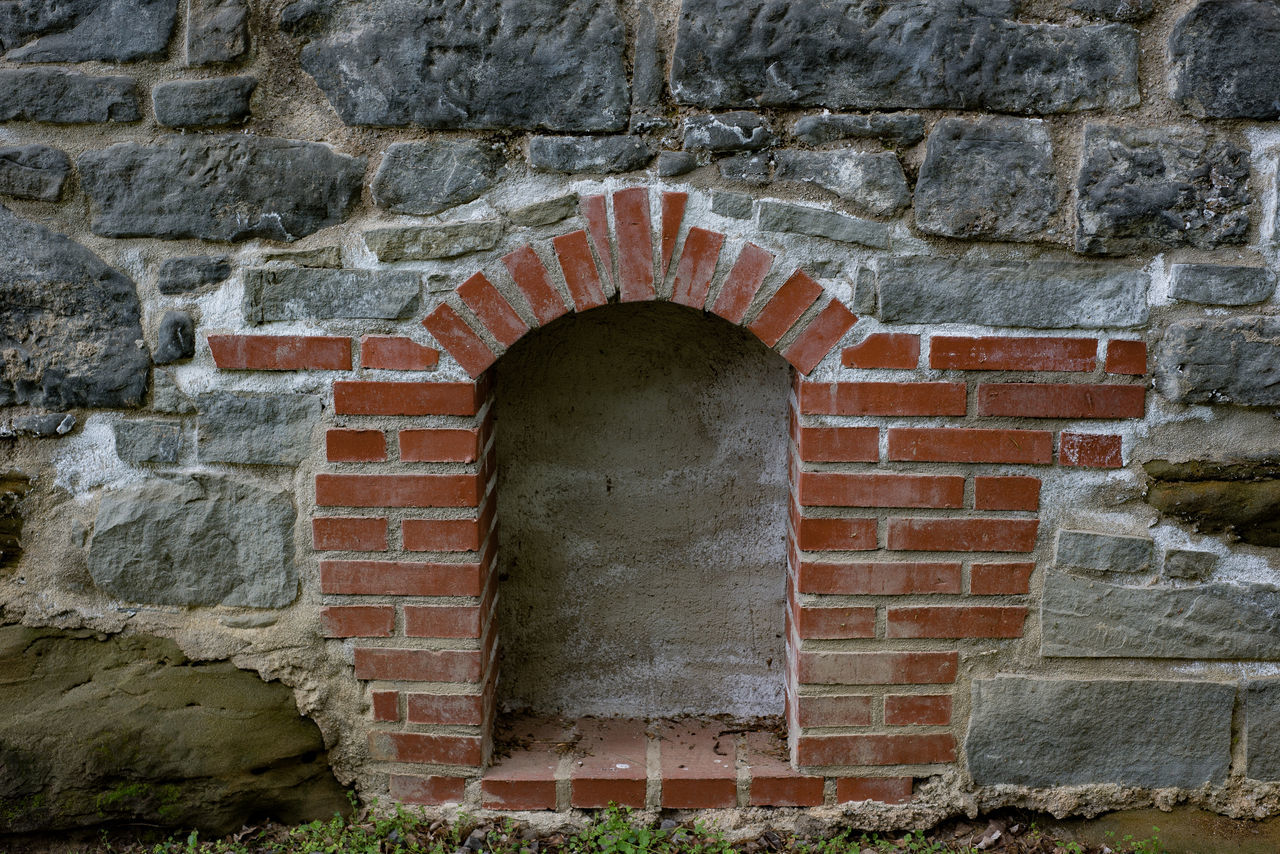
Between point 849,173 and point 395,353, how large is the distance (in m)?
1.04

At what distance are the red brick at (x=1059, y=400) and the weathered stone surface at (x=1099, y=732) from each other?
61cm

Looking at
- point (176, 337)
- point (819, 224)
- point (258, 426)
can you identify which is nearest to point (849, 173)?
point (819, 224)

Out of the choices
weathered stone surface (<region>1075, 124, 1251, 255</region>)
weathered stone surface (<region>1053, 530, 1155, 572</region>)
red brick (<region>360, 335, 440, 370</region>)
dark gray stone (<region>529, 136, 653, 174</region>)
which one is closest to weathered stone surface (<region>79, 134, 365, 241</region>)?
red brick (<region>360, 335, 440, 370</region>)

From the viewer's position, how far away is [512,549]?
8.05 feet

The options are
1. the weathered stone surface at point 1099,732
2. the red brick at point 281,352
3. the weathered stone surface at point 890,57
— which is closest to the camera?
the weathered stone surface at point 890,57

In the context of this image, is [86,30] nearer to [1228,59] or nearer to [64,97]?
[64,97]

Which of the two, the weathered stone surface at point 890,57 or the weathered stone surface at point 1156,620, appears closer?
the weathered stone surface at point 890,57

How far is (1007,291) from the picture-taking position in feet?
6.46

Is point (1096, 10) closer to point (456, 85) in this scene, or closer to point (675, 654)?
point (456, 85)

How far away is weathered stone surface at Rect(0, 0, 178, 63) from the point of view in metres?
1.92

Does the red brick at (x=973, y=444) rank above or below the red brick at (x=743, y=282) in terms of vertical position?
below

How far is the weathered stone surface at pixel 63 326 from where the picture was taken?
6.54ft

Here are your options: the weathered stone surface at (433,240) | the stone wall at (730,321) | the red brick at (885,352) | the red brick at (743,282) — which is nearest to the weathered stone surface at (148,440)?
the stone wall at (730,321)

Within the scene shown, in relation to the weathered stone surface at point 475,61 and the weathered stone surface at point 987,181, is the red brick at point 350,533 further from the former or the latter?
the weathered stone surface at point 987,181
